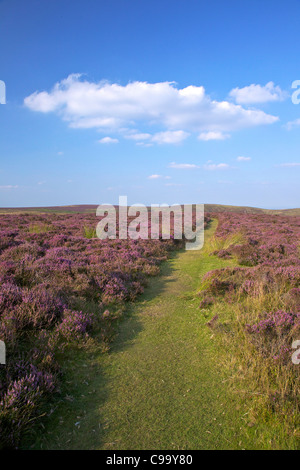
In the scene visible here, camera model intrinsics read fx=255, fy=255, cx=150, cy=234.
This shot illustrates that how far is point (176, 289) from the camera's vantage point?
9.16 meters

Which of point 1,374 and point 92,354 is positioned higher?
point 1,374

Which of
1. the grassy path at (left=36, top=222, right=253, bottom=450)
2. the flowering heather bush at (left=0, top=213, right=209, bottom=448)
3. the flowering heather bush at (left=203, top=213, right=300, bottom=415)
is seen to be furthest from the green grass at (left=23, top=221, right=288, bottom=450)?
the flowering heather bush at (left=203, top=213, right=300, bottom=415)

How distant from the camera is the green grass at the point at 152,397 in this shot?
10.3 ft

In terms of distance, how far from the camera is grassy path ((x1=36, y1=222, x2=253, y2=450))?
3.13 meters

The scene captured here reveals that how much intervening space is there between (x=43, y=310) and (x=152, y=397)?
2845 mm

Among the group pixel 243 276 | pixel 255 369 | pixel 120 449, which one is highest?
pixel 243 276

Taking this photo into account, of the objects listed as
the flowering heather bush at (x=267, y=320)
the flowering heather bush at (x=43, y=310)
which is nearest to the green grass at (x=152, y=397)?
the flowering heather bush at (x=43, y=310)

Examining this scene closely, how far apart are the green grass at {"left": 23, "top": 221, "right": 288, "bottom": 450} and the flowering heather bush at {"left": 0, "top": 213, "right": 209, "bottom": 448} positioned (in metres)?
0.37

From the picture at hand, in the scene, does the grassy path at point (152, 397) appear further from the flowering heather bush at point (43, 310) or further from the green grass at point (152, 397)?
the flowering heather bush at point (43, 310)

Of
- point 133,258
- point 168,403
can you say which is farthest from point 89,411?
point 133,258

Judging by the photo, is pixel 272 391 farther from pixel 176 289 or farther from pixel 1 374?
pixel 176 289

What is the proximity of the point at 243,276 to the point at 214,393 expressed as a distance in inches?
208
